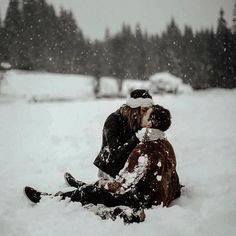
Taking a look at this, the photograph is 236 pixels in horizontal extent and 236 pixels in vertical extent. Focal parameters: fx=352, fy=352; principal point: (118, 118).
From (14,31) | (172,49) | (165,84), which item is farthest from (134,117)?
(172,49)

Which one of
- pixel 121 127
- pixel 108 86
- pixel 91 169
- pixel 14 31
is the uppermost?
pixel 14 31

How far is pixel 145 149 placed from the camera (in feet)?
11.4

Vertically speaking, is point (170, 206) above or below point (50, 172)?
above

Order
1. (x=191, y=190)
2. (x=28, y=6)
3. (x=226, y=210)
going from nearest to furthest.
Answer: (x=226, y=210)
(x=191, y=190)
(x=28, y=6)

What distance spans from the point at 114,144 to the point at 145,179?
90 centimetres

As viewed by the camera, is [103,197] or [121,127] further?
[121,127]

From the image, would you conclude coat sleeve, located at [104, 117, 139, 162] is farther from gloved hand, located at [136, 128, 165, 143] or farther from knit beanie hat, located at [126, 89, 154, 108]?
gloved hand, located at [136, 128, 165, 143]

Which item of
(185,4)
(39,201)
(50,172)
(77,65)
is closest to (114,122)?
(39,201)

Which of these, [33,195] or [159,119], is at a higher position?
[159,119]

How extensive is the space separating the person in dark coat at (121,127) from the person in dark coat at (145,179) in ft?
2.43

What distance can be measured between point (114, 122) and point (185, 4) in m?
5.90

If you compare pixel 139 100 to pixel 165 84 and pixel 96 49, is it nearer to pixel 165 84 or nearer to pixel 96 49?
pixel 165 84

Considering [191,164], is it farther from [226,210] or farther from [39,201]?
[39,201]

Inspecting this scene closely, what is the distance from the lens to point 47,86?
100 feet
